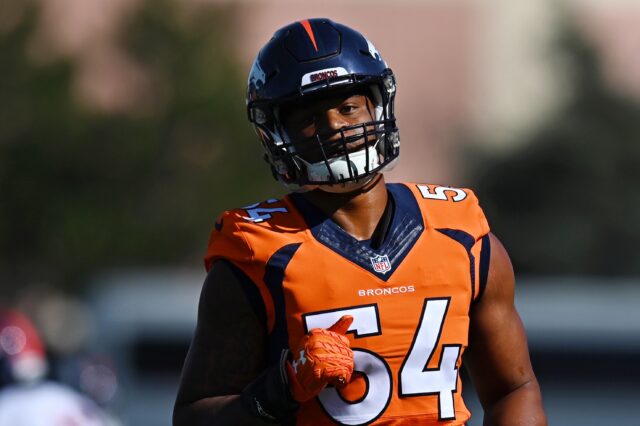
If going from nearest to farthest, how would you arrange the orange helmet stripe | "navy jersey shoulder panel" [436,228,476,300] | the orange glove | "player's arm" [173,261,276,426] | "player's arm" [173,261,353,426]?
the orange glove → "player's arm" [173,261,353,426] → "player's arm" [173,261,276,426] → "navy jersey shoulder panel" [436,228,476,300] → the orange helmet stripe

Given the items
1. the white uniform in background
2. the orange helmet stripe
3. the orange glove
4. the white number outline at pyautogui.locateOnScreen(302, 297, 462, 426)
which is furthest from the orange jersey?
the white uniform in background

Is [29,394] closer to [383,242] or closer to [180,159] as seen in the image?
[383,242]

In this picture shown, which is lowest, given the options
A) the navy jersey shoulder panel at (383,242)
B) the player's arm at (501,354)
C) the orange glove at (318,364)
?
the player's arm at (501,354)

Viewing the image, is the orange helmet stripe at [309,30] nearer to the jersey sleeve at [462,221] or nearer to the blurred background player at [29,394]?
the jersey sleeve at [462,221]

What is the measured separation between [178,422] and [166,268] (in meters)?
25.5

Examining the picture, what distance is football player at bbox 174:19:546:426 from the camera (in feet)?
12.6

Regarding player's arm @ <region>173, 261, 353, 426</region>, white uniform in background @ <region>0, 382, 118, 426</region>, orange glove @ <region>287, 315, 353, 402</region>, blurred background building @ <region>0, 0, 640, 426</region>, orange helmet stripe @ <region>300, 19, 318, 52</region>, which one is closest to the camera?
orange glove @ <region>287, 315, 353, 402</region>

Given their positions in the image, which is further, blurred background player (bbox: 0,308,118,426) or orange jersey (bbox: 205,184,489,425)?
blurred background player (bbox: 0,308,118,426)

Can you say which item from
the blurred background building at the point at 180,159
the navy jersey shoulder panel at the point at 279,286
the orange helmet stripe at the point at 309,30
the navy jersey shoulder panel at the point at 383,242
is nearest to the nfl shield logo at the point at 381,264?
the navy jersey shoulder panel at the point at 383,242

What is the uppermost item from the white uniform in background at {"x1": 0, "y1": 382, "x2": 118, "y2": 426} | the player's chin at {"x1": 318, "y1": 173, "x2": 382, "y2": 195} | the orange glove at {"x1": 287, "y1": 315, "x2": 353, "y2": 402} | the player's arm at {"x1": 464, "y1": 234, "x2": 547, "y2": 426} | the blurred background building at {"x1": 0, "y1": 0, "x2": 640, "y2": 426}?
the player's chin at {"x1": 318, "y1": 173, "x2": 382, "y2": 195}

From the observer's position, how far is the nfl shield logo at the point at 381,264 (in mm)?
3885

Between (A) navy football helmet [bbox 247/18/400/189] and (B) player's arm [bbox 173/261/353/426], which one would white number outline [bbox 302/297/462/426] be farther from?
(A) navy football helmet [bbox 247/18/400/189]

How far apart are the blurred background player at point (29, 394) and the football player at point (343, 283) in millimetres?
3607

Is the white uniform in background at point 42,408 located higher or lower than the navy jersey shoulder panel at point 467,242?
lower
